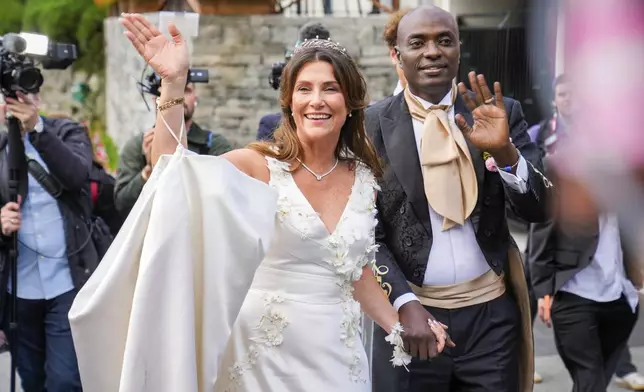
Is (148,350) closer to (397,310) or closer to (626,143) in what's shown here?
(397,310)

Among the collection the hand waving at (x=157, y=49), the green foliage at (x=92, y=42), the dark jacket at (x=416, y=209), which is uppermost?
the green foliage at (x=92, y=42)

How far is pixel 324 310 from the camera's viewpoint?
276cm

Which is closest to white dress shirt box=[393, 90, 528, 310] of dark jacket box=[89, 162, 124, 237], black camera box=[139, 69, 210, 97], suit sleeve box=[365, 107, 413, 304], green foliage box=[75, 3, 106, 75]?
suit sleeve box=[365, 107, 413, 304]

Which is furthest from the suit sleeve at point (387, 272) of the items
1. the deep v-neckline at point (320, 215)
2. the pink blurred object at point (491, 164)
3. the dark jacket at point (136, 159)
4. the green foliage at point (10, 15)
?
the green foliage at point (10, 15)

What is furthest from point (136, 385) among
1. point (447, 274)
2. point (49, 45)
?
point (49, 45)

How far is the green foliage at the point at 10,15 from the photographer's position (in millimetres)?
13016

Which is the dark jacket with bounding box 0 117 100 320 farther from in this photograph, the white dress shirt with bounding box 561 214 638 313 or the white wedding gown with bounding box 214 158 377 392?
the white dress shirt with bounding box 561 214 638 313

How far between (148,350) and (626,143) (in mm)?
1641

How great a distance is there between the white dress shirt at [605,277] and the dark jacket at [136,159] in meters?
2.02

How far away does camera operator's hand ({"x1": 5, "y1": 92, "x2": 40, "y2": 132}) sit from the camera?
13.9 ft

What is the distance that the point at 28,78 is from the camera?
4148 mm

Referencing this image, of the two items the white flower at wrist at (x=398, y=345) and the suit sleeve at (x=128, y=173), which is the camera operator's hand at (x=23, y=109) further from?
the white flower at wrist at (x=398, y=345)

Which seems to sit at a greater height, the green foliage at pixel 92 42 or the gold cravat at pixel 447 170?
the green foliage at pixel 92 42

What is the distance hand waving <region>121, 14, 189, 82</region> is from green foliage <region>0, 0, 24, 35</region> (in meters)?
11.3
